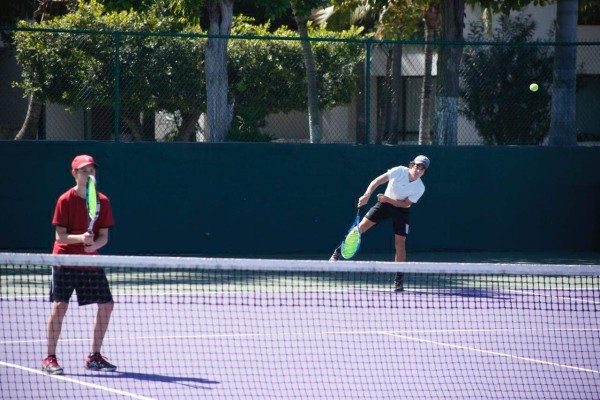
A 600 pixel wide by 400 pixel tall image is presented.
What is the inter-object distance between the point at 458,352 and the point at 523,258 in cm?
725

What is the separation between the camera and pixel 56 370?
280 inches

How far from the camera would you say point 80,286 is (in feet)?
23.9

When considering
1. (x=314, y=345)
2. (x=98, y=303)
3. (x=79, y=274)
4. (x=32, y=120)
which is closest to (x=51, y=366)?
(x=98, y=303)

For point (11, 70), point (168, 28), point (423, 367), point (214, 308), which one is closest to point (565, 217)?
point (214, 308)

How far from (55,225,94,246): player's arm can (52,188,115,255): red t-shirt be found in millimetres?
33

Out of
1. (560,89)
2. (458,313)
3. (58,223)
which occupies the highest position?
(560,89)

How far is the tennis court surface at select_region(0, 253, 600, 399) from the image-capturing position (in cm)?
658

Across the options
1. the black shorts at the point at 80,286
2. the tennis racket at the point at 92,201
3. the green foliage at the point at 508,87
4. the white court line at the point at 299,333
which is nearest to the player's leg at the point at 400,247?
the white court line at the point at 299,333

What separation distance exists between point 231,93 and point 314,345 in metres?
11.8

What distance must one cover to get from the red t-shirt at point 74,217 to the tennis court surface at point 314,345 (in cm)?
52

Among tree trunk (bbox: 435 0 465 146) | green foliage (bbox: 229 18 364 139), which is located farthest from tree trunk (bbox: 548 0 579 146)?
green foliage (bbox: 229 18 364 139)

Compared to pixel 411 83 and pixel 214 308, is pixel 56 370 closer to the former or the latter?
pixel 214 308

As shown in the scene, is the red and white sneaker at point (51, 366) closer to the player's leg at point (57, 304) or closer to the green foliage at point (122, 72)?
the player's leg at point (57, 304)

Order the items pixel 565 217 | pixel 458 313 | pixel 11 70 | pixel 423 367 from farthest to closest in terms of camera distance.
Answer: pixel 11 70, pixel 565 217, pixel 458 313, pixel 423 367
